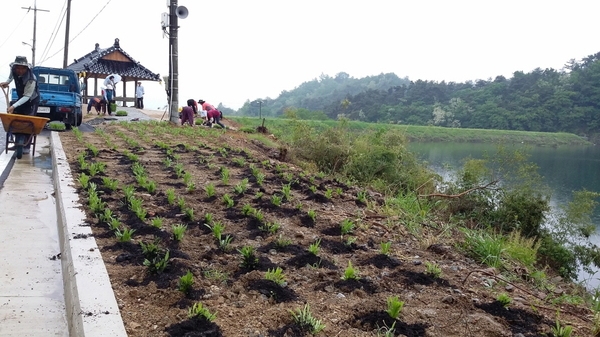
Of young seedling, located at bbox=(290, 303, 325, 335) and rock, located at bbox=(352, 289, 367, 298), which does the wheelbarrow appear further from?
young seedling, located at bbox=(290, 303, 325, 335)

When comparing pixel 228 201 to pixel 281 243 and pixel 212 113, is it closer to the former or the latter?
pixel 281 243

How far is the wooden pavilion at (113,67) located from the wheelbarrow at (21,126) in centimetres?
2090

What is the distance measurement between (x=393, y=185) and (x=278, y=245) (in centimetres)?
758

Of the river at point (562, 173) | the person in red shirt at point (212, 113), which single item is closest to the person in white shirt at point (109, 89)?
the person in red shirt at point (212, 113)

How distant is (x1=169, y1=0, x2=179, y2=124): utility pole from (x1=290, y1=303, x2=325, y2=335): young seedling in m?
16.0

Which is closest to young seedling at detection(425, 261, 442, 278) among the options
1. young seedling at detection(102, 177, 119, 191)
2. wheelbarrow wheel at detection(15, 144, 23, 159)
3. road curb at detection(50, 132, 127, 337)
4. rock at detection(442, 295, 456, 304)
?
rock at detection(442, 295, 456, 304)

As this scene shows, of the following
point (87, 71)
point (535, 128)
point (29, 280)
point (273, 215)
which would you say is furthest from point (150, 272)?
point (535, 128)

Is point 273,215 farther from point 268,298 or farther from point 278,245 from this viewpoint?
point 268,298

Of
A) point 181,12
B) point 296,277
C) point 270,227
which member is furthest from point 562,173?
point 296,277

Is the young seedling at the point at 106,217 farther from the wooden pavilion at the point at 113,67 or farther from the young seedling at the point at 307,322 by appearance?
the wooden pavilion at the point at 113,67

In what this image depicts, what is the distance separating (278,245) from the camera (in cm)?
500

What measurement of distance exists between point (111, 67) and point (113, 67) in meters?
0.13

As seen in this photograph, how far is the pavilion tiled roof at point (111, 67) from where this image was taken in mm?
30344

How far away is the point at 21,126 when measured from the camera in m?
9.81
